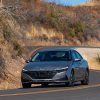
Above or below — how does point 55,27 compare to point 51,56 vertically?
below

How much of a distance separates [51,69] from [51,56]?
156cm

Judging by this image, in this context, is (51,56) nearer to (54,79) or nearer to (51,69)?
(51,69)

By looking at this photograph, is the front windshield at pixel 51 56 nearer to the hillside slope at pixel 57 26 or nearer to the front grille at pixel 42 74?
the front grille at pixel 42 74

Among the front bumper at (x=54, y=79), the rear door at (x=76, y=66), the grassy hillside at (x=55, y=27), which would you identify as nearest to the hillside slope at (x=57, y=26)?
the grassy hillside at (x=55, y=27)

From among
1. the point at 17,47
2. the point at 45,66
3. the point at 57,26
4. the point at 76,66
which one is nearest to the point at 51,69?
the point at 45,66

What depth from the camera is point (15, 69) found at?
33.5 meters

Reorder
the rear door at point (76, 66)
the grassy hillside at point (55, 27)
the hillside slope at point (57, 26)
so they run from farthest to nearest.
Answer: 1. the grassy hillside at point (55, 27)
2. the hillside slope at point (57, 26)
3. the rear door at point (76, 66)

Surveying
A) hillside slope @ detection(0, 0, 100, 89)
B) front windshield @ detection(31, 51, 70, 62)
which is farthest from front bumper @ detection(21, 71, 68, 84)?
hillside slope @ detection(0, 0, 100, 89)

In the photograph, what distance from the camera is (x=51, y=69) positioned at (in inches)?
814

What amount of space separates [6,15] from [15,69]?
3.73 m

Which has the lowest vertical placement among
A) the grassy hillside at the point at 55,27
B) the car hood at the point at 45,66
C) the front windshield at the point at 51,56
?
the grassy hillside at the point at 55,27

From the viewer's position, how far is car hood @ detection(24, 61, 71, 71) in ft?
68.1

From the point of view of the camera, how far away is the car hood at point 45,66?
20.8 metres

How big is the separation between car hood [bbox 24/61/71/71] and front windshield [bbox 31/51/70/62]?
2.14 feet
